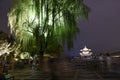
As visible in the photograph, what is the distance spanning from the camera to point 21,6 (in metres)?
35.1

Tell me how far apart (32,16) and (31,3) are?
51.0 inches

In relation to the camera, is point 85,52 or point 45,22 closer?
point 45,22

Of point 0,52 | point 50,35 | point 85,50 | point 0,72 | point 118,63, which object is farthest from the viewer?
point 85,50

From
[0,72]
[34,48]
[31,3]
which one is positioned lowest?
[0,72]

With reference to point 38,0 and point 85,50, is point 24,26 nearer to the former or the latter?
point 38,0

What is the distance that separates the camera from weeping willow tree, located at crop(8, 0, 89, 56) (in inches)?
1334

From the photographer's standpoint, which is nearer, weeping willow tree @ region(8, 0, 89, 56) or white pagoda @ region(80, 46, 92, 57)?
weeping willow tree @ region(8, 0, 89, 56)

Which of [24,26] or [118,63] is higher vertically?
[24,26]

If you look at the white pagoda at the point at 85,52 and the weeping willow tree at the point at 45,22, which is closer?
the weeping willow tree at the point at 45,22

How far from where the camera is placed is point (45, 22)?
33.7 metres

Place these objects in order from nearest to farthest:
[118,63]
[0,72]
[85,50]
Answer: [0,72]
[118,63]
[85,50]

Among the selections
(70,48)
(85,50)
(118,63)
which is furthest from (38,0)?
(85,50)

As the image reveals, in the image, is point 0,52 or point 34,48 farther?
point 0,52

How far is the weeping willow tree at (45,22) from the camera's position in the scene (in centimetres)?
3388
